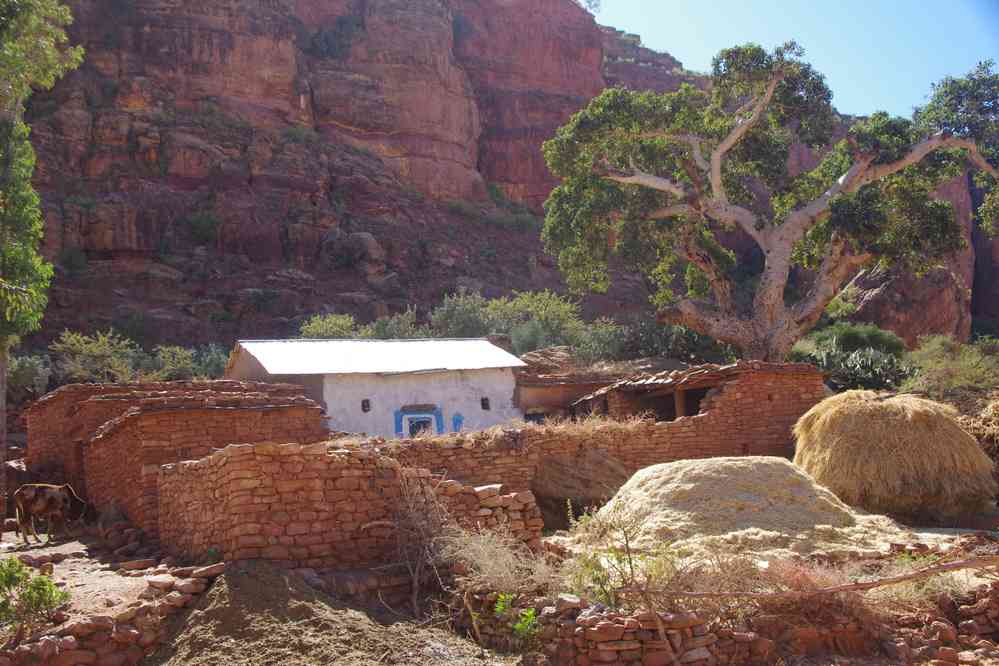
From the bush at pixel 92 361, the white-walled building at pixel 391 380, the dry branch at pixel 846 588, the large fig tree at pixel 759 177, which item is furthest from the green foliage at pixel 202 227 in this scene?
the dry branch at pixel 846 588

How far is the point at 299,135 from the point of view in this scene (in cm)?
4991

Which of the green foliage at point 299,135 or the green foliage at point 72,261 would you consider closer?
the green foliage at point 72,261

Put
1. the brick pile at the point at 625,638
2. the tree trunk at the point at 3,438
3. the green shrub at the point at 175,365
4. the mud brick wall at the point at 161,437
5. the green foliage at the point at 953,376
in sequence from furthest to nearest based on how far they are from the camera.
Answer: the green shrub at the point at 175,365
the green foliage at the point at 953,376
the tree trunk at the point at 3,438
the mud brick wall at the point at 161,437
the brick pile at the point at 625,638

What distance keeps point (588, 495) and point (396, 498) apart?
4.86 metres

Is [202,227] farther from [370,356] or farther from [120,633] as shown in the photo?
[120,633]

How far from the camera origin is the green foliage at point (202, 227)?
1708 inches

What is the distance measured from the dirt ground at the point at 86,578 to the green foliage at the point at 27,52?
269 inches

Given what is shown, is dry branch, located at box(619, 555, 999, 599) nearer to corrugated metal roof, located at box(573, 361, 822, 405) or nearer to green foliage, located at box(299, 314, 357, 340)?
corrugated metal roof, located at box(573, 361, 822, 405)

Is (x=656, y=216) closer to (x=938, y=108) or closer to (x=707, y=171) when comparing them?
(x=707, y=171)

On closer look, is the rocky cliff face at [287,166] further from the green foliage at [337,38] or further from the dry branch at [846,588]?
the dry branch at [846,588]

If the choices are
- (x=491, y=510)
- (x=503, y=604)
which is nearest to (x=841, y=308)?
(x=491, y=510)

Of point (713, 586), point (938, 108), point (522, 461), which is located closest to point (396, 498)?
point (713, 586)

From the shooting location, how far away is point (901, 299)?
3859 centimetres

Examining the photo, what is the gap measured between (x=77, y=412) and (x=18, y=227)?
3.91 metres
